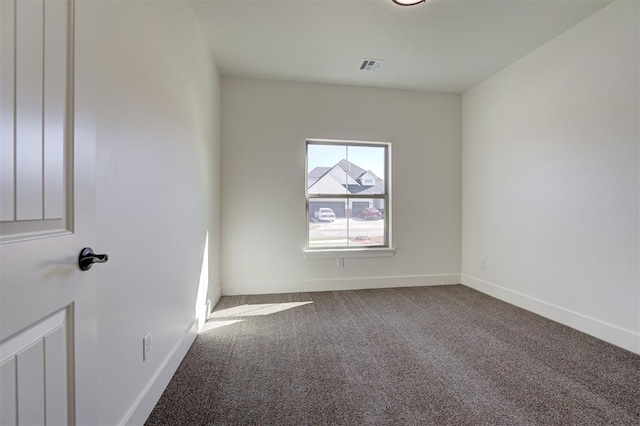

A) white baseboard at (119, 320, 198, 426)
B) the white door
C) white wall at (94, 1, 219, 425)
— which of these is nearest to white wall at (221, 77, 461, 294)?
white wall at (94, 1, 219, 425)

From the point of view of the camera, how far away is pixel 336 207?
3.71 metres

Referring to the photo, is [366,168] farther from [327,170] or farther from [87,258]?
[87,258]

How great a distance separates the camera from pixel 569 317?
2.53m

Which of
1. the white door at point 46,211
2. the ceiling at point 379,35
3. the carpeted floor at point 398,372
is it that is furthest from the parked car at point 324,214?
the white door at point 46,211

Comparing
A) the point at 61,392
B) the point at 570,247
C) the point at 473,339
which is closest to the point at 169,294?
the point at 61,392

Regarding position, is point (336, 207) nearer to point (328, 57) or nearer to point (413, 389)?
point (328, 57)

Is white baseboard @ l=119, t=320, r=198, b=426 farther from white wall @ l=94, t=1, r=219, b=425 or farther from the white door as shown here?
the white door

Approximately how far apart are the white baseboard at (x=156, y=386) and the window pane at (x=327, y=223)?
192 cm

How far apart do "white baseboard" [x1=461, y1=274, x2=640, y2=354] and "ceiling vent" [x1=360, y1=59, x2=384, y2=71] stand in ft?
9.60

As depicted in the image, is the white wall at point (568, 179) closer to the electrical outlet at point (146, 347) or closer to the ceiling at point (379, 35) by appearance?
the ceiling at point (379, 35)

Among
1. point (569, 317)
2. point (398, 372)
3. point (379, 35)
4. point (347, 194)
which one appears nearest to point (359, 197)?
point (347, 194)

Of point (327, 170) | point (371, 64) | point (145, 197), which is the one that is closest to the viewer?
point (145, 197)

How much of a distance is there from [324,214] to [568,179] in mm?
2507

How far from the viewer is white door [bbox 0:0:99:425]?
1.90ft
